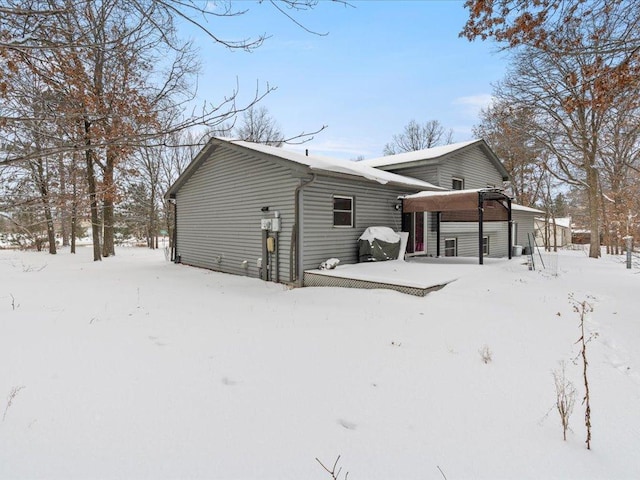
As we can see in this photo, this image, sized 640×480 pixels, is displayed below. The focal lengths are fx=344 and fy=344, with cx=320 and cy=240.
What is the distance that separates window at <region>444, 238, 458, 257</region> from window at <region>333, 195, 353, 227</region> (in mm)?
5622

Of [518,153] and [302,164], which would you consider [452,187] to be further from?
[518,153]

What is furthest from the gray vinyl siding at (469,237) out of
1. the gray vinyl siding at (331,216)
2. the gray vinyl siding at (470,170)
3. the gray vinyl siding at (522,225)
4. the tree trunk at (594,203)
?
the tree trunk at (594,203)

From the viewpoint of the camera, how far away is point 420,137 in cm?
3531

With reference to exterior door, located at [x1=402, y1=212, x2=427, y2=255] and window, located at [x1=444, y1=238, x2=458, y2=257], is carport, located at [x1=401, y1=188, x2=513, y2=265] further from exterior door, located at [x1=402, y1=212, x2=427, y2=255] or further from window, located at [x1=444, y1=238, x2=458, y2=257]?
window, located at [x1=444, y1=238, x2=458, y2=257]

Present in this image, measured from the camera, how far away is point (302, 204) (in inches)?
343

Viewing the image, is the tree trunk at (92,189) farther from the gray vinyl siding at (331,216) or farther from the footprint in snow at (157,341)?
the gray vinyl siding at (331,216)

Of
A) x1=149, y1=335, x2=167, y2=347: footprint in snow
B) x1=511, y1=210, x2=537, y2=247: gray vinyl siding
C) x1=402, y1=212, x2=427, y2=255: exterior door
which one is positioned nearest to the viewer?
x1=149, y1=335, x2=167, y2=347: footprint in snow

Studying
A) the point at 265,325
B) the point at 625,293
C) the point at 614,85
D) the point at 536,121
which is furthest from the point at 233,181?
the point at 536,121

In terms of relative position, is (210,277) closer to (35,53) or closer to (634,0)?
(35,53)

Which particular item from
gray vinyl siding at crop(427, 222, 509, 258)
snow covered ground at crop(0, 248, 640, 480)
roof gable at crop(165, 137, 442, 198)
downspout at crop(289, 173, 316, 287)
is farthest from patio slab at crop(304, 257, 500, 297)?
gray vinyl siding at crop(427, 222, 509, 258)

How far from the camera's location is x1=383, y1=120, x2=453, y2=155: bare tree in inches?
1359

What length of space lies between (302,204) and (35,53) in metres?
5.75

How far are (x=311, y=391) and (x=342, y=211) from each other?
280 inches

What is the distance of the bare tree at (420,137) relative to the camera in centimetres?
3453
